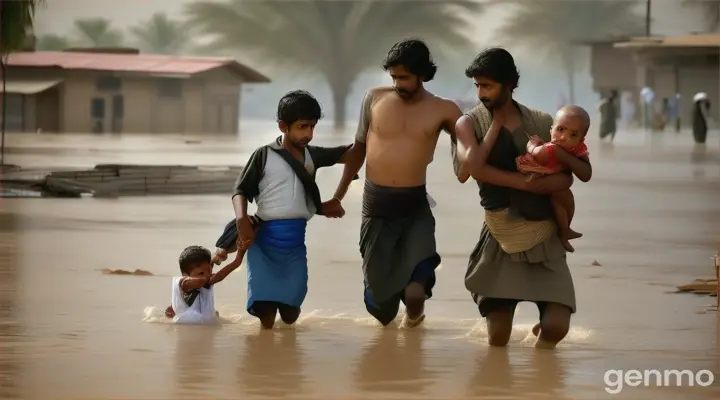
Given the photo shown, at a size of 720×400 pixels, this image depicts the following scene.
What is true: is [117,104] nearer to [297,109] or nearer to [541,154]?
[297,109]

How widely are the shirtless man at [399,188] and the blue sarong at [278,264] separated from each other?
1.04ft

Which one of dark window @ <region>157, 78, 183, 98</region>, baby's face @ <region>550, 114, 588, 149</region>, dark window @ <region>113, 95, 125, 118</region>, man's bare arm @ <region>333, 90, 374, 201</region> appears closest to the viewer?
baby's face @ <region>550, 114, 588, 149</region>

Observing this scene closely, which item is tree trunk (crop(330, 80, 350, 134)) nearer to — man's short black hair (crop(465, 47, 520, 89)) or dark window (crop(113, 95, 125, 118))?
dark window (crop(113, 95, 125, 118))

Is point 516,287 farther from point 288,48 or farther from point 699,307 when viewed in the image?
point 288,48

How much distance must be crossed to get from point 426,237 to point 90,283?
3.18m

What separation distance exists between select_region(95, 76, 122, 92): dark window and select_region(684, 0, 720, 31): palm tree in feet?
150

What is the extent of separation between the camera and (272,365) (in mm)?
7844

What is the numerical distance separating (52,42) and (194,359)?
10298 cm

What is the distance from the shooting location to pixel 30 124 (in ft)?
181

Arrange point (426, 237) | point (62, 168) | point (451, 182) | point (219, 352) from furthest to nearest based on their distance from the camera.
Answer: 1. point (62, 168)
2. point (451, 182)
3. point (426, 237)
4. point (219, 352)

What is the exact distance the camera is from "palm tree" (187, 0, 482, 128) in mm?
89812

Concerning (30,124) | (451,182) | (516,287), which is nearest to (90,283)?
(516,287)

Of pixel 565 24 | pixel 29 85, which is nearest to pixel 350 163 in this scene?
pixel 29 85

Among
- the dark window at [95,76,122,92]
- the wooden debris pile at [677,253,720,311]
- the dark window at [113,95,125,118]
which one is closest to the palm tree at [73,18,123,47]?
the dark window at [113,95,125,118]
